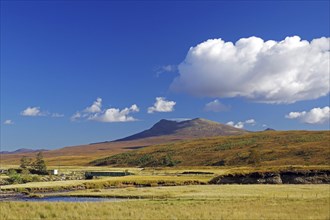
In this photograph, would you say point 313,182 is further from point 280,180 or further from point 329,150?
point 329,150

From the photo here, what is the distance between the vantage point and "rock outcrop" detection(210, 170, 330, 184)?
3039 inches

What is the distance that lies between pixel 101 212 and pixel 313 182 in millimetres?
54224

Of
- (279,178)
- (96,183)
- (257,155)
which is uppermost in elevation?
(257,155)

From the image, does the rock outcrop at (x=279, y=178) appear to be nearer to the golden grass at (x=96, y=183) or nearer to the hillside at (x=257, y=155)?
the golden grass at (x=96, y=183)

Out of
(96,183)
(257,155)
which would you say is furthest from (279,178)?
(257,155)

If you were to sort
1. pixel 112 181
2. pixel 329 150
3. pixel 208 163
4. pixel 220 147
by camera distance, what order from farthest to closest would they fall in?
pixel 220 147, pixel 208 163, pixel 329 150, pixel 112 181

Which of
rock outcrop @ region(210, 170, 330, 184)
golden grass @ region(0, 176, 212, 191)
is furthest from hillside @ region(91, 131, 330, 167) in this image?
golden grass @ region(0, 176, 212, 191)

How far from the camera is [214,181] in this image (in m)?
80.6

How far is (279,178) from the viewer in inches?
3098

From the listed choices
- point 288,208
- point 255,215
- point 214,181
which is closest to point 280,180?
point 214,181

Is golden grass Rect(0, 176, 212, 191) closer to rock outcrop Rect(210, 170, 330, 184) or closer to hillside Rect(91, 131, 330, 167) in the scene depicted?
rock outcrop Rect(210, 170, 330, 184)

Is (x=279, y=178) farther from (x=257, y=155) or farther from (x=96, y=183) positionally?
(x=257, y=155)

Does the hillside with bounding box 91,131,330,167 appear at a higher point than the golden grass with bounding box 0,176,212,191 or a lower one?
higher

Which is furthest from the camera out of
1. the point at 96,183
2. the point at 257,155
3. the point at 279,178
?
the point at 257,155
